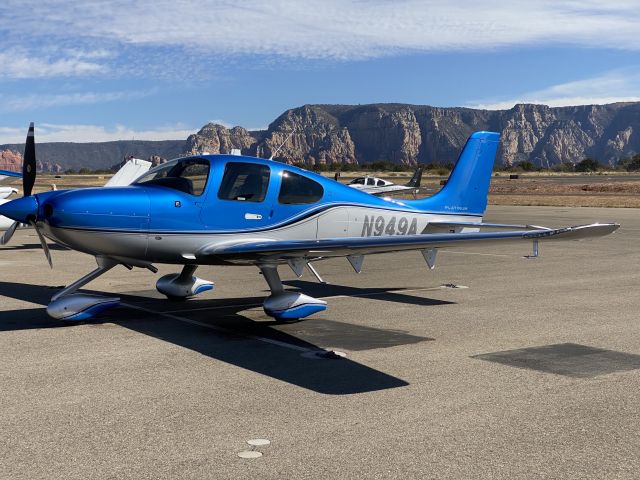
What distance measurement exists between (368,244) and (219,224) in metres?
2.18

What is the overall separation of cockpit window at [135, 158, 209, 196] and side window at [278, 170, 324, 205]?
44.4 inches

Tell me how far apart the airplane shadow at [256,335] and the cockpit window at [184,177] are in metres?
1.78

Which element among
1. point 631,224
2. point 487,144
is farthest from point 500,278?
point 631,224

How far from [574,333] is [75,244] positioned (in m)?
6.18

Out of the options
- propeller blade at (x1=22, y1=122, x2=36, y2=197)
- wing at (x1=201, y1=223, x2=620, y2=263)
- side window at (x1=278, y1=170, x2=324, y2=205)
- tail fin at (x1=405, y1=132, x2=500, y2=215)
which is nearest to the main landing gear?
wing at (x1=201, y1=223, x2=620, y2=263)

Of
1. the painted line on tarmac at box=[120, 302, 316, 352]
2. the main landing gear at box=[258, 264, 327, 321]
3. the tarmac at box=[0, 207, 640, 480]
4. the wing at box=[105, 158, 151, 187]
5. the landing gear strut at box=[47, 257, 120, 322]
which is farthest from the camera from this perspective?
the wing at box=[105, 158, 151, 187]

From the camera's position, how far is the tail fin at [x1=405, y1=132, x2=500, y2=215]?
12578mm

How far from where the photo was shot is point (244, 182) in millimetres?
9977

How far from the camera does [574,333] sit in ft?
29.4

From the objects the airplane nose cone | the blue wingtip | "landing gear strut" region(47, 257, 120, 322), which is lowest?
"landing gear strut" region(47, 257, 120, 322)

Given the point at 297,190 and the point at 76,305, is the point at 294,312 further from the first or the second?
the point at 76,305

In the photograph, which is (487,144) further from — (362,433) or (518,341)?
(362,433)

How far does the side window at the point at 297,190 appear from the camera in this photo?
1027 centimetres

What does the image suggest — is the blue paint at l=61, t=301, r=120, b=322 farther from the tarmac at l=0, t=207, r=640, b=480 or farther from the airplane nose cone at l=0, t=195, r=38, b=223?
the airplane nose cone at l=0, t=195, r=38, b=223
